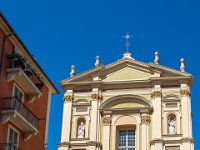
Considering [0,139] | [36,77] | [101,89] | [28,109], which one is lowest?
[0,139]

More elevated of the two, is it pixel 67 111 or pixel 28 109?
pixel 67 111

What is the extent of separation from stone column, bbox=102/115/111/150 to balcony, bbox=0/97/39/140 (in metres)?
16.5

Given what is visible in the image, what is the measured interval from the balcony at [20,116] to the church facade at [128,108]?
1651cm

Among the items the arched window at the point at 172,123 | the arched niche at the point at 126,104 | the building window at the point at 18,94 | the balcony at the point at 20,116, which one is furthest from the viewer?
the arched niche at the point at 126,104

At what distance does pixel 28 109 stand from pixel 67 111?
18.7 meters

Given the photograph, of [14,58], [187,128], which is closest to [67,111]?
[187,128]

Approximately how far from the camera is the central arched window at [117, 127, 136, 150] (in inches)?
1491

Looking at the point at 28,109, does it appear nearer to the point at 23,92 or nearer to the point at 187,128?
the point at 23,92

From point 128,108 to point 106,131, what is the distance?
245cm

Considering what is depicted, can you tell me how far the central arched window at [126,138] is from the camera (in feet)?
124

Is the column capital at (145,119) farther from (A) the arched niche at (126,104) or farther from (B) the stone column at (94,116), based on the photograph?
(B) the stone column at (94,116)

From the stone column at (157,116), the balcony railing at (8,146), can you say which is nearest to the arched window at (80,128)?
the stone column at (157,116)

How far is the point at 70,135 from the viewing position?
38.3 m

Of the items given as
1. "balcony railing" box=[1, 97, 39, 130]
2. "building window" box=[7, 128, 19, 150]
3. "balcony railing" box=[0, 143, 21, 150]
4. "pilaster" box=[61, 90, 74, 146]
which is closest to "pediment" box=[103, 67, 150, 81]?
"pilaster" box=[61, 90, 74, 146]
